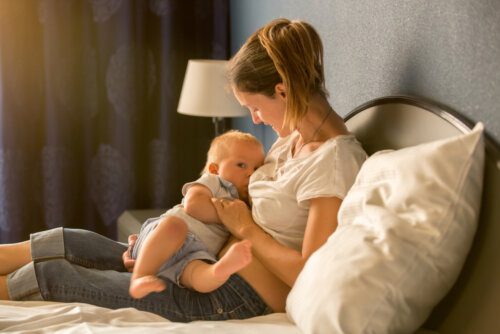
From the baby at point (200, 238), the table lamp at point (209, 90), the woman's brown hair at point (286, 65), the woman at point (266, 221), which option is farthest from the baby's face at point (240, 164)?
the table lamp at point (209, 90)

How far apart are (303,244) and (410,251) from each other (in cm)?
36

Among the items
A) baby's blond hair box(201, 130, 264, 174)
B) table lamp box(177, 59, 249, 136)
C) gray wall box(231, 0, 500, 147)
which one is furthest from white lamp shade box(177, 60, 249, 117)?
baby's blond hair box(201, 130, 264, 174)

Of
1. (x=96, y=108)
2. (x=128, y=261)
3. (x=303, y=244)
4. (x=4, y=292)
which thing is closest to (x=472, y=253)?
(x=303, y=244)

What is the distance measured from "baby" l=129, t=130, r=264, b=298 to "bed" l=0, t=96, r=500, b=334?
13 centimetres

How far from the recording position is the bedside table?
2930 mm

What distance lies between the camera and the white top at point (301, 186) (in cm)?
140

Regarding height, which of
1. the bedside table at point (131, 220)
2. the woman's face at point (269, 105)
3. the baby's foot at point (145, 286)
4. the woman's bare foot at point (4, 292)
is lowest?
the bedside table at point (131, 220)

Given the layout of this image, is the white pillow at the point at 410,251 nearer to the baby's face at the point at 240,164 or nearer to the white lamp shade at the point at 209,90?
the baby's face at the point at 240,164

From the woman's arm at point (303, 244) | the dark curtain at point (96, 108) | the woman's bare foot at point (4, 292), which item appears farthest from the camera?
the dark curtain at point (96, 108)

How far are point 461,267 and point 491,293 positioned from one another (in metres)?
0.08

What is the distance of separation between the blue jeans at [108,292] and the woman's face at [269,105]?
1.57 ft

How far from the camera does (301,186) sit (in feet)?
4.70

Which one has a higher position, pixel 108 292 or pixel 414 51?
pixel 414 51

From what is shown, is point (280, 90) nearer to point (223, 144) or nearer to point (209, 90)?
point (223, 144)
